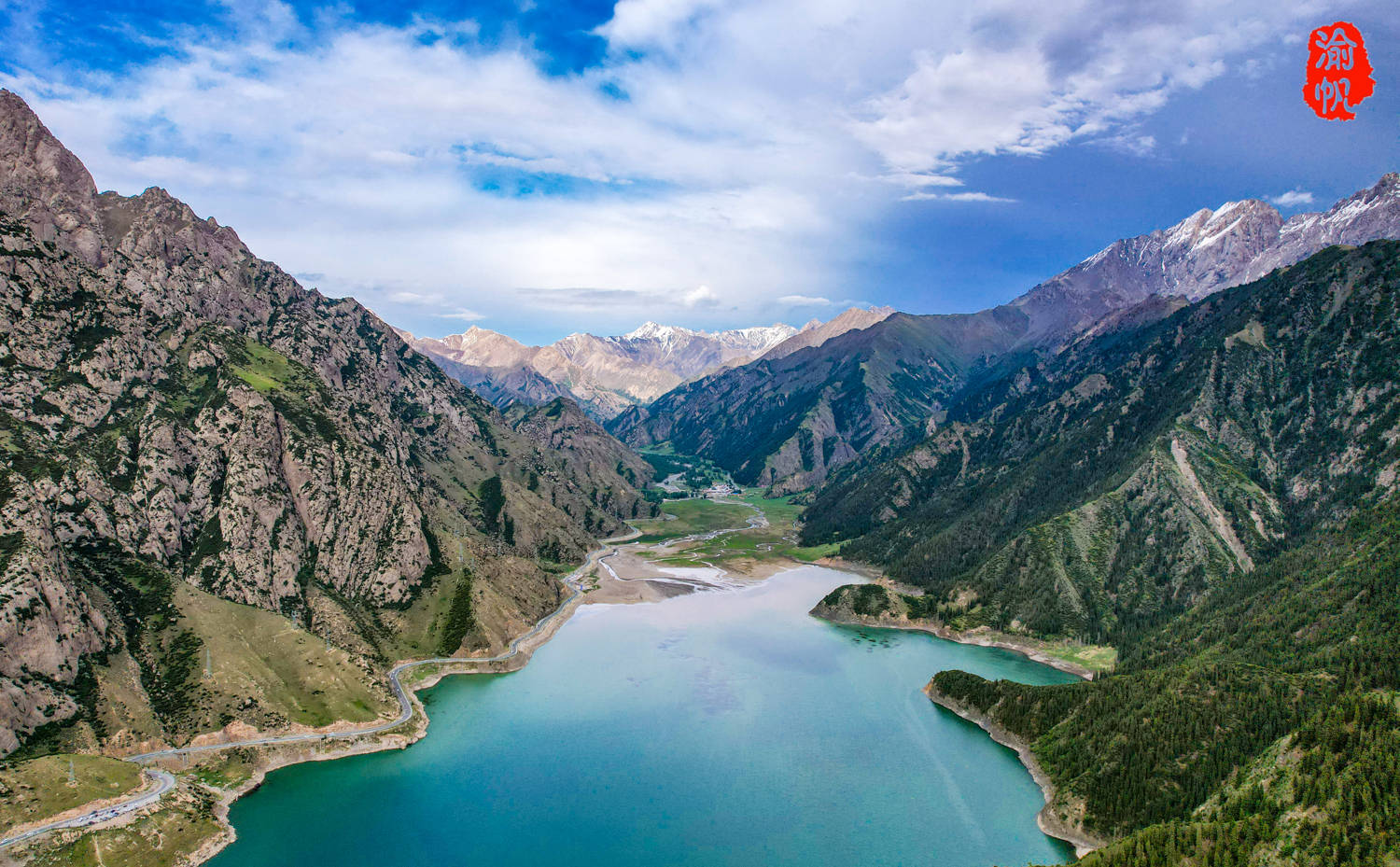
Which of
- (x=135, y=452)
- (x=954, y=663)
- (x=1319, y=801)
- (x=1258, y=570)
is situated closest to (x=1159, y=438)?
(x=1258, y=570)

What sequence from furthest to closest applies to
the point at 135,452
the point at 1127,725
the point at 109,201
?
the point at 109,201
the point at 135,452
the point at 1127,725

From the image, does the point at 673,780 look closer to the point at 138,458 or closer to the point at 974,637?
the point at 974,637

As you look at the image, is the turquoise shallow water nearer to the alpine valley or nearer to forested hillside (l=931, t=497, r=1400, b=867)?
the alpine valley

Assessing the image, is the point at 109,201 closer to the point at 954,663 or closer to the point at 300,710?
the point at 300,710

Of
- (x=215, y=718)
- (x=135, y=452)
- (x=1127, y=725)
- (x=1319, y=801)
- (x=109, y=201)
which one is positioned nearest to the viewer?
(x=1319, y=801)

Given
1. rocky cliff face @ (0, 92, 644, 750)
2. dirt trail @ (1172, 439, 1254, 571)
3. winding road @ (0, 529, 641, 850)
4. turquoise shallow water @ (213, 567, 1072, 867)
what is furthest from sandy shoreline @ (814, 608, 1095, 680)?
rocky cliff face @ (0, 92, 644, 750)
